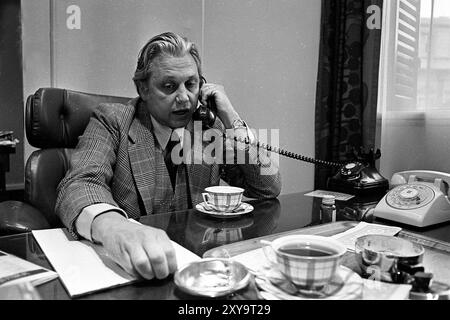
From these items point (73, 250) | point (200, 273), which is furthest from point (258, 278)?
point (73, 250)

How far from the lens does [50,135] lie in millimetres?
1365

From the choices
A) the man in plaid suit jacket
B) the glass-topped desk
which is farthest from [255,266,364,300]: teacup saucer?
the man in plaid suit jacket

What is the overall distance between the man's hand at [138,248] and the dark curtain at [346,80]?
132cm

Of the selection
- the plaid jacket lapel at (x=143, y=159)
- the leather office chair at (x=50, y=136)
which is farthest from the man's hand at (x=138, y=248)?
the leather office chair at (x=50, y=136)

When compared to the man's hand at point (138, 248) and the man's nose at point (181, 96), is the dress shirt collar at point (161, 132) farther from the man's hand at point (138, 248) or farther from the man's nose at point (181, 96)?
the man's hand at point (138, 248)

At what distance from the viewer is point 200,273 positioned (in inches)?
23.2

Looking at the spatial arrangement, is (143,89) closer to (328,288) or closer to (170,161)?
(170,161)

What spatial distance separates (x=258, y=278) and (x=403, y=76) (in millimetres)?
1527

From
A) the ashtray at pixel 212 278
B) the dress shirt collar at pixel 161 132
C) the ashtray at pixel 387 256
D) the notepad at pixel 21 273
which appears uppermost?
the dress shirt collar at pixel 161 132

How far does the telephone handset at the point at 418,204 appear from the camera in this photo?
0.95 meters

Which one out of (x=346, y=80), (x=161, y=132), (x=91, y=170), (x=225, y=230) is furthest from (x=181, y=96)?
(x=346, y=80)

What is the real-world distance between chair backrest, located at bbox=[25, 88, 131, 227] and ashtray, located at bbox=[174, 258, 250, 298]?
0.88 m

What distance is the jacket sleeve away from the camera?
871mm
